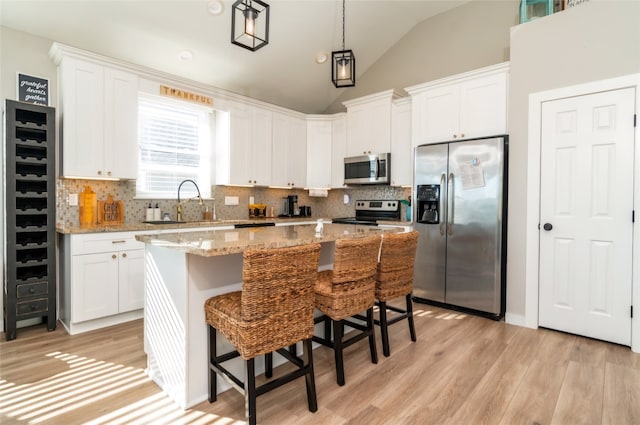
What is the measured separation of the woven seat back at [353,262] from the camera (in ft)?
6.56

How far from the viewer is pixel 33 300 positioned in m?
2.85

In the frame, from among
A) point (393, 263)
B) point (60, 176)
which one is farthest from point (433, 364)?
point (60, 176)

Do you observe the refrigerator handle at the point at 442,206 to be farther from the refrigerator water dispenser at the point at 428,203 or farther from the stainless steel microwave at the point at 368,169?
the stainless steel microwave at the point at 368,169

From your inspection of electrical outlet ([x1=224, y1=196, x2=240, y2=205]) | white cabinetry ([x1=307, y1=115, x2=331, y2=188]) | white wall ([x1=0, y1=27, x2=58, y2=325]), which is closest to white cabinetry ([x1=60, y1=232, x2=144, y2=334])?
white wall ([x1=0, y1=27, x2=58, y2=325])

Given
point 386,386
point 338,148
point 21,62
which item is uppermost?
point 21,62

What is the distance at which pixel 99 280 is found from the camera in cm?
301

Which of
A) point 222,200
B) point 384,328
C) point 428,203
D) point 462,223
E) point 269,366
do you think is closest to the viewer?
point 269,366

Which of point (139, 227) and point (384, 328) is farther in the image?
point (139, 227)

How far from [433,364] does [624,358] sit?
151 cm

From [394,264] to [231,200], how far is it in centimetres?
299

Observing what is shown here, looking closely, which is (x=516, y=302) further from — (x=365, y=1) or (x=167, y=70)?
(x=167, y=70)

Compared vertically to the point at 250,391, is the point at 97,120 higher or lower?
higher

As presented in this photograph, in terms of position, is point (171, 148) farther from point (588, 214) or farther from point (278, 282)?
point (588, 214)

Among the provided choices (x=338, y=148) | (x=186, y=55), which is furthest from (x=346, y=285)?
(x=338, y=148)
